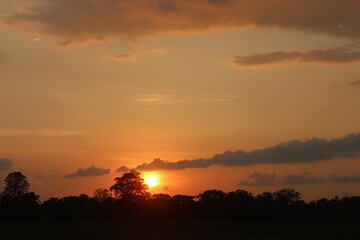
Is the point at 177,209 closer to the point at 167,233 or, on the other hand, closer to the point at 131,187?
the point at 131,187

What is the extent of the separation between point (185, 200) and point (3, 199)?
159ft

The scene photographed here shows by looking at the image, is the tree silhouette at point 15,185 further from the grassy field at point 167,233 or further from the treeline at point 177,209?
the grassy field at point 167,233

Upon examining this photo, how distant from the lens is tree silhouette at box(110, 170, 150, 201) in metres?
151

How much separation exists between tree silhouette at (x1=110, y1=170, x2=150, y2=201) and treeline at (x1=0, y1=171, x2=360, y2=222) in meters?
3.77

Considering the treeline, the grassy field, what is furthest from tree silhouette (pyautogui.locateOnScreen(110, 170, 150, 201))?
the grassy field

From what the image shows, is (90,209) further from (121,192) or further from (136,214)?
(121,192)

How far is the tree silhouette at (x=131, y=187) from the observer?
496 ft

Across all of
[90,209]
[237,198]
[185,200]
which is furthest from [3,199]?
[237,198]

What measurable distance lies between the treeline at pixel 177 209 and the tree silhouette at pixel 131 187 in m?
3.77

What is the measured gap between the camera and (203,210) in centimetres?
13212

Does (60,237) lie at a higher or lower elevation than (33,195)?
lower

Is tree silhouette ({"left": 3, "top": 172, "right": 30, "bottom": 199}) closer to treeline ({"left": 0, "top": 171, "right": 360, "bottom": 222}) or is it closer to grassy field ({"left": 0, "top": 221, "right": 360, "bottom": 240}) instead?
treeline ({"left": 0, "top": 171, "right": 360, "bottom": 222})

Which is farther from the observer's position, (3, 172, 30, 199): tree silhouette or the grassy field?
(3, 172, 30, 199): tree silhouette

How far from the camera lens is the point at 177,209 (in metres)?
133
